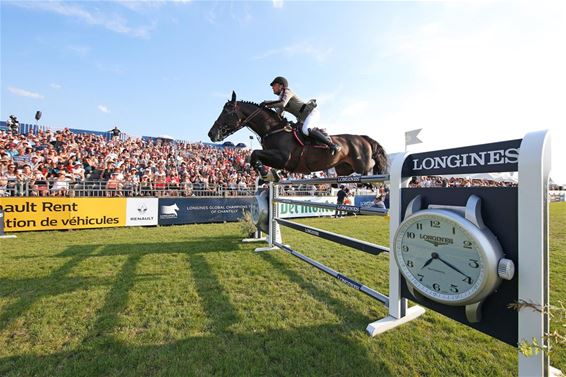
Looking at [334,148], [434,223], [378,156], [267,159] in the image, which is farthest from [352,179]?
[378,156]

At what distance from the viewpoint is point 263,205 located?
6.17 meters

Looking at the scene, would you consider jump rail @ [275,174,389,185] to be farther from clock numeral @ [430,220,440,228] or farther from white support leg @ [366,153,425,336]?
clock numeral @ [430,220,440,228]

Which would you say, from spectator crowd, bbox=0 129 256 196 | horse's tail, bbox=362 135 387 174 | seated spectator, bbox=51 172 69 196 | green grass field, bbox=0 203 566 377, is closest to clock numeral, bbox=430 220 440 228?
green grass field, bbox=0 203 566 377

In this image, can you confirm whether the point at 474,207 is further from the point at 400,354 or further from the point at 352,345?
the point at 352,345

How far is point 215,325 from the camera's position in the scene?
2674 millimetres

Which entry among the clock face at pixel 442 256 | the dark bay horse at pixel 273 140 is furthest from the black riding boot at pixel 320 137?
the clock face at pixel 442 256

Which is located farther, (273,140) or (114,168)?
(114,168)

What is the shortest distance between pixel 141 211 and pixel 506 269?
10365 millimetres

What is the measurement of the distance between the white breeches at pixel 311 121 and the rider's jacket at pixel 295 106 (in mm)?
64

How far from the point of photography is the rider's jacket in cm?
412

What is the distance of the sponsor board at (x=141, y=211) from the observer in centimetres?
977

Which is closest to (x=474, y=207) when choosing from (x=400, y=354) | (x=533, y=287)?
(x=533, y=287)

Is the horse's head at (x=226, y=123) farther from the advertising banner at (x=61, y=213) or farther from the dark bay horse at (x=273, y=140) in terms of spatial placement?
the advertising banner at (x=61, y=213)

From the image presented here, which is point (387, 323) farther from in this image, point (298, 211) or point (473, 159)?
point (298, 211)
